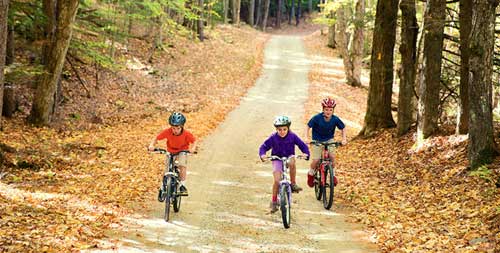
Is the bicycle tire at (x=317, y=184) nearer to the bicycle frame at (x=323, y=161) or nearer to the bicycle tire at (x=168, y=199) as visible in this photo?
the bicycle frame at (x=323, y=161)

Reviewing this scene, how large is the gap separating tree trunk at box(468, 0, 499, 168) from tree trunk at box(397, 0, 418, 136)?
4684 millimetres

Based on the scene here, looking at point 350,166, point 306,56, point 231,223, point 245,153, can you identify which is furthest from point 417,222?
point 306,56

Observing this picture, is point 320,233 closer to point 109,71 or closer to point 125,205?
point 125,205

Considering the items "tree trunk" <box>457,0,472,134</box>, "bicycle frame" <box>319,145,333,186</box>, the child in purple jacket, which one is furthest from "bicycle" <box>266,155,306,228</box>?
"tree trunk" <box>457,0,472,134</box>

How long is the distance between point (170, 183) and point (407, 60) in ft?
29.6

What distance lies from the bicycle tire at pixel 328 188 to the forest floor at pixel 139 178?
53 cm

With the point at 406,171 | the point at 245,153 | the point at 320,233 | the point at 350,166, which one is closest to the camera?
the point at 320,233

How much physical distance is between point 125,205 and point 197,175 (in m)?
3.01

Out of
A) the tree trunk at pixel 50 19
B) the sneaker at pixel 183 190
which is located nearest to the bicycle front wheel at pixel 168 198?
the sneaker at pixel 183 190

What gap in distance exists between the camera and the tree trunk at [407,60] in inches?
604

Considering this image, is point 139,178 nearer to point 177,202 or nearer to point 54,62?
point 177,202

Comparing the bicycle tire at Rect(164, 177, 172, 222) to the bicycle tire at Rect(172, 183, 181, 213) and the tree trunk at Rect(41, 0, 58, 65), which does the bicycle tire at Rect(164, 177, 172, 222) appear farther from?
the tree trunk at Rect(41, 0, 58, 65)

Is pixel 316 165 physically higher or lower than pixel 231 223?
higher

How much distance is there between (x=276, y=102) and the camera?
87.7 ft
